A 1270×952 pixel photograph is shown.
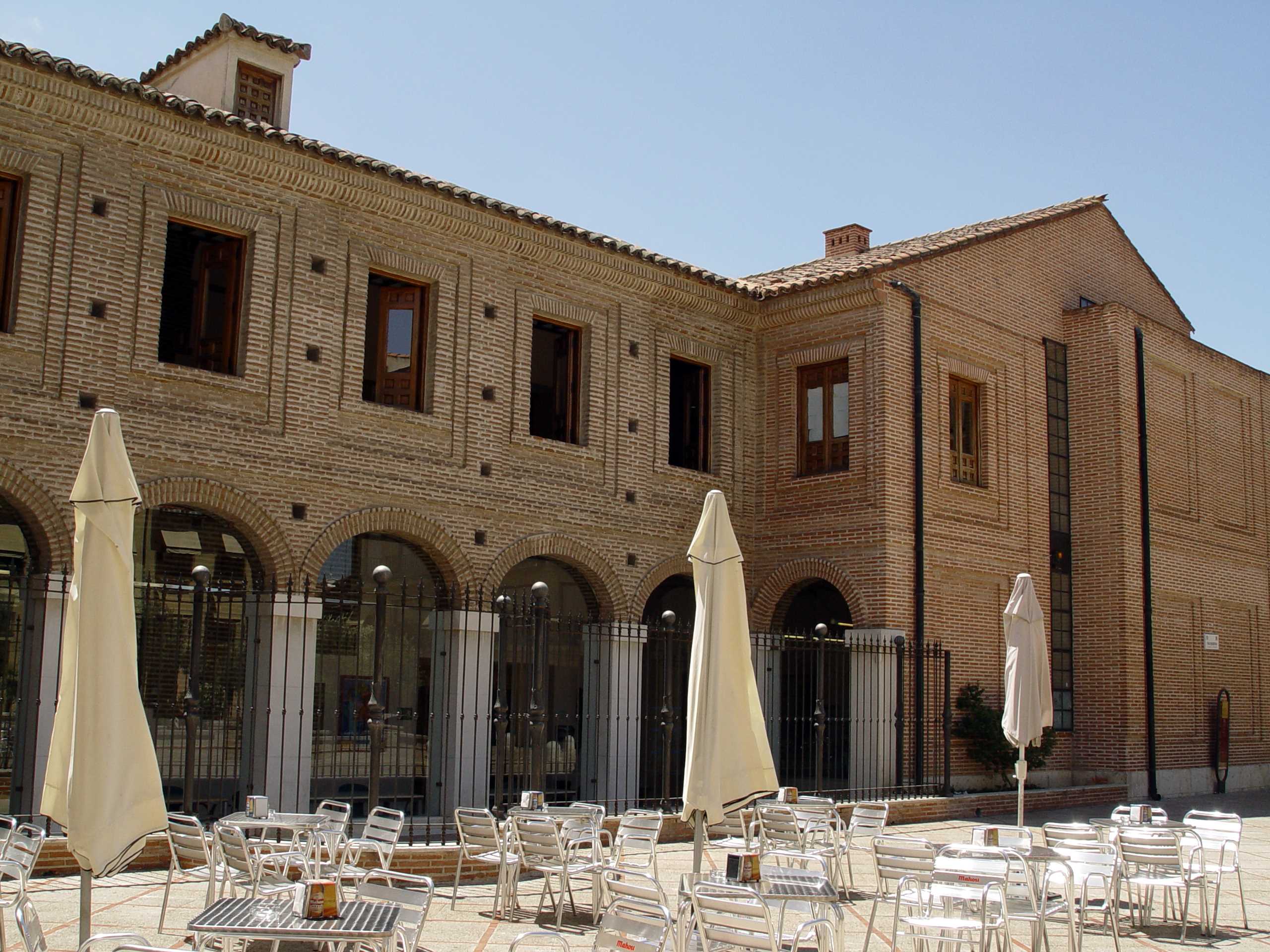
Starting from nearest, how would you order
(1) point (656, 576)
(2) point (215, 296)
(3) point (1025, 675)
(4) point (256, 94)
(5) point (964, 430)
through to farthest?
(3) point (1025, 675) < (2) point (215, 296) < (4) point (256, 94) < (1) point (656, 576) < (5) point (964, 430)

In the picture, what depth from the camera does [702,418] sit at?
17188 millimetres

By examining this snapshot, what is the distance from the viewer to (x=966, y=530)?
16953 millimetres

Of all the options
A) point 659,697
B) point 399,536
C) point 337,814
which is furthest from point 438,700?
point 337,814

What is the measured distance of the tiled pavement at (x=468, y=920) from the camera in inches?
299

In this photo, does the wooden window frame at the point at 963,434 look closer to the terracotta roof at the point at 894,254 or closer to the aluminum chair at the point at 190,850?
the terracotta roof at the point at 894,254

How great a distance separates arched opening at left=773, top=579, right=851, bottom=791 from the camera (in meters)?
16.6

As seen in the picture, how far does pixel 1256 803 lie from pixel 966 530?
5.91 metres

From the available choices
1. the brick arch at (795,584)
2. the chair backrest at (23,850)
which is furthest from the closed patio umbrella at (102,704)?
the brick arch at (795,584)

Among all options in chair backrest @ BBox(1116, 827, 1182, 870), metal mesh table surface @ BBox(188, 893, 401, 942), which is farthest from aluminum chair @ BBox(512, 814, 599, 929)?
chair backrest @ BBox(1116, 827, 1182, 870)

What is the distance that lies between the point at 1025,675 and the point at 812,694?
249 inches

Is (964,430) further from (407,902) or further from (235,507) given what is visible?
(407,902)

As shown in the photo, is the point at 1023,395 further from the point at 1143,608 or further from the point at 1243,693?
the point at 1243,693

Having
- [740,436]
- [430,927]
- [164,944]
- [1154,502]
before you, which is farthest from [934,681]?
[164,944]

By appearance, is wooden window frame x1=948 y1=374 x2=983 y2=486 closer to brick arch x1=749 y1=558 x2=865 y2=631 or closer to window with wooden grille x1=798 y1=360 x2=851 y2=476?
window with wooden grille x1=798 y1=360 x2=851 y2=476
